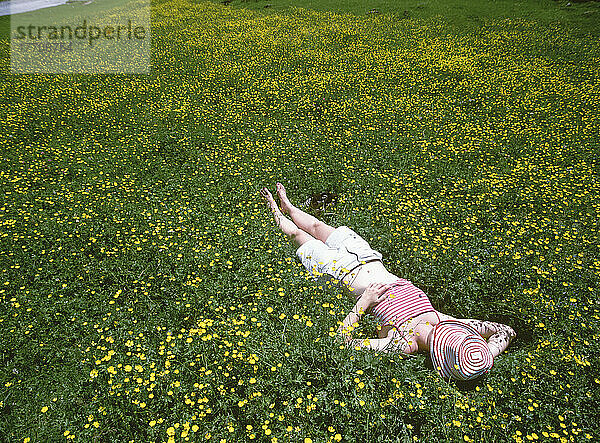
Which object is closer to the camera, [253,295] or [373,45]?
[253,295]

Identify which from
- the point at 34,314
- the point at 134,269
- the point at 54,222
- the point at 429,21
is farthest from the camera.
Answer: the point at 429,21

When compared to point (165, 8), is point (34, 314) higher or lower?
lower

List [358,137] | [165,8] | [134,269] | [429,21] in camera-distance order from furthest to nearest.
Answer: [165,8]
[429,21]
[358,137]
[134,269]

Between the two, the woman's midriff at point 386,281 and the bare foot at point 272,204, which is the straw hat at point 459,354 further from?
the bare foot at point 272,204

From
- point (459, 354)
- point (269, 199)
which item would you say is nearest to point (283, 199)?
point (269, 199)

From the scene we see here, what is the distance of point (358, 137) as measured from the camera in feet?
30.3

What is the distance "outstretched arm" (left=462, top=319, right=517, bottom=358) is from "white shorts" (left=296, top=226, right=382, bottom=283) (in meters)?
1.43

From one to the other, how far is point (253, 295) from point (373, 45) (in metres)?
15.0

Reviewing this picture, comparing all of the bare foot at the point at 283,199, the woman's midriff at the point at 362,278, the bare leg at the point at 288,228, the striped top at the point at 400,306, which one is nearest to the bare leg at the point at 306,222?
the bare foot at the point at 283,199

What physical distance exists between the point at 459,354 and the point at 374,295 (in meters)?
1.07

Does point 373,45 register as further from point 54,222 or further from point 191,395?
point 191,395

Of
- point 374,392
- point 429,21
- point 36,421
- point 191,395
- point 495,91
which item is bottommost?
point 36,421

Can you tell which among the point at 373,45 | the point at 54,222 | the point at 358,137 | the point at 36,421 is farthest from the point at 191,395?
the point at 373,45

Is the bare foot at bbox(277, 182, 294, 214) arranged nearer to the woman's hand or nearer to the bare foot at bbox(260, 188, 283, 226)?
the bare foot at bbox(260, 188, 283, 226)
